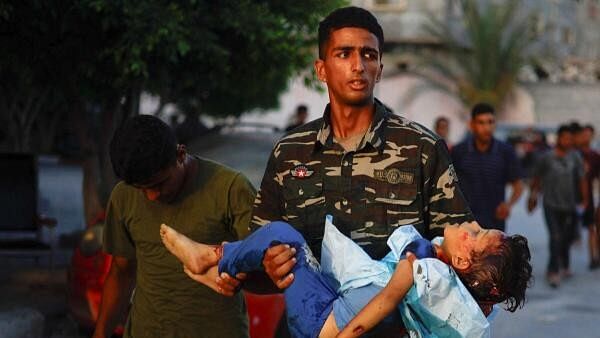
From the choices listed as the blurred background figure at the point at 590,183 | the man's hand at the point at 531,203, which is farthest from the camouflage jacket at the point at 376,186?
the blurred background figure at the point at 590,183

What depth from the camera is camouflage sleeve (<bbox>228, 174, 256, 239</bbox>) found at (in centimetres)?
352

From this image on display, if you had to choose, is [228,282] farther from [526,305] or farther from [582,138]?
[582,138]

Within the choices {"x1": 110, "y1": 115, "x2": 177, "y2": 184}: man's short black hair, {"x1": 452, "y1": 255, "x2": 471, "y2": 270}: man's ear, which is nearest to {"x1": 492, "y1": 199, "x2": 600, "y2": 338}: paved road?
{"x1": 110, "y1": 115, "x2": 177, "y2": 184}: man's short black hair

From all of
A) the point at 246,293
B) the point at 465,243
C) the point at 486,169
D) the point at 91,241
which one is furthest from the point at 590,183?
the point at 465,243

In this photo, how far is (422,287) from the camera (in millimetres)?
2572

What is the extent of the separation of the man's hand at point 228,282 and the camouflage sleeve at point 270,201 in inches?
9.9

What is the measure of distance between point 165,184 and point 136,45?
4.68m

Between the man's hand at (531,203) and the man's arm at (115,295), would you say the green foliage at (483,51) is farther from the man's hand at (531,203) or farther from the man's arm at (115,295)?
the man's arm at (115,295)

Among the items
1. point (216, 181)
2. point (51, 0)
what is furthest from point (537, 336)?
point (216, 181)

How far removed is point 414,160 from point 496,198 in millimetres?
5477

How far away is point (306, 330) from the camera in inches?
106

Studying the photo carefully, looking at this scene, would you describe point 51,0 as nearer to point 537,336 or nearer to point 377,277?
point 537,336

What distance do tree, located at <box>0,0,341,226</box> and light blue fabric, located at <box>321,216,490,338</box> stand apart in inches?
206

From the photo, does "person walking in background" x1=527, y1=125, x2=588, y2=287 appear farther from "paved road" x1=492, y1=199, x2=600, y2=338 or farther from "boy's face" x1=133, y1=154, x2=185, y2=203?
"boy's face" x1=133, y1=154, x2=185, y2=203
